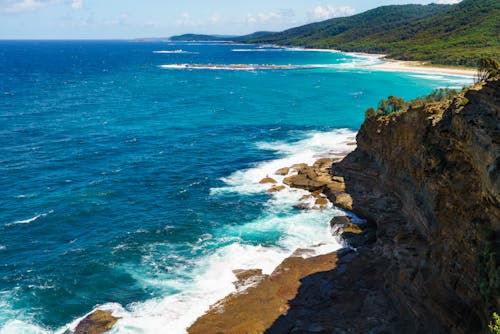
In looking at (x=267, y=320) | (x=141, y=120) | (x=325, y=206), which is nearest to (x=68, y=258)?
(x=267, y=320)

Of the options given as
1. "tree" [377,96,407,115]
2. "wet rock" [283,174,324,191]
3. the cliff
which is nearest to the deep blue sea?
"wet rock" [283,174,324,191]

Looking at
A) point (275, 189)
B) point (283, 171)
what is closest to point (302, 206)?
point (275, 189)

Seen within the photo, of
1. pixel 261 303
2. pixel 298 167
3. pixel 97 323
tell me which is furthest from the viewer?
pixel 298 167

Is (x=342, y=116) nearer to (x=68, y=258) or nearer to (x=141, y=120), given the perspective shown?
(x=141, y=120)

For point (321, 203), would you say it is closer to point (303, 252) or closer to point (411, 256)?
point (303, 252)

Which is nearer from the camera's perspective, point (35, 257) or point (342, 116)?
point (35, 257)

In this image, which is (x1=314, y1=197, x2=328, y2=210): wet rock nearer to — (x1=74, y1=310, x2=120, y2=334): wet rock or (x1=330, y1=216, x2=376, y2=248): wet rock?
(x1=330, y1=216, x2=376, y2=248): wet rock

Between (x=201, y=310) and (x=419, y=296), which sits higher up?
(x=419, y=296)
